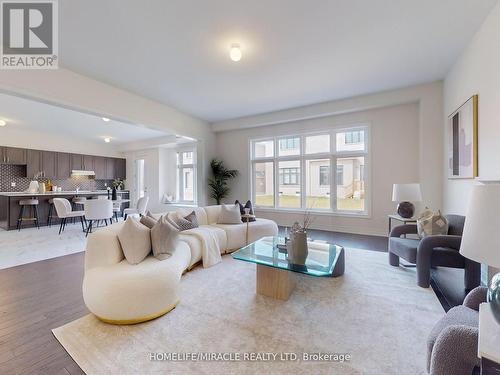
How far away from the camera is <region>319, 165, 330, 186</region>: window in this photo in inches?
211

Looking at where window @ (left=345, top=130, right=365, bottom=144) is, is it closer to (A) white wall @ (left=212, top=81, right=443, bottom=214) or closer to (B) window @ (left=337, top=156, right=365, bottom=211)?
(B) window @ (left=337, top=156, right=365, bottom=211)

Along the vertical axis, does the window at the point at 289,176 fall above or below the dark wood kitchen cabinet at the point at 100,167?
below

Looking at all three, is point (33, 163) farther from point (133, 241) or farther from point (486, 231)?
point (486, 231)

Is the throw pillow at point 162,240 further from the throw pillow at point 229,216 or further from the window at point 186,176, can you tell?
the window at point 186,176

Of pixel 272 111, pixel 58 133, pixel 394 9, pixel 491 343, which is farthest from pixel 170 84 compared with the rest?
pixel 58 133

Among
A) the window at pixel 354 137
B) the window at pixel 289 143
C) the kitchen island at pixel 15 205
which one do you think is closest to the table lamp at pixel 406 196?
the window at pixel 354 137

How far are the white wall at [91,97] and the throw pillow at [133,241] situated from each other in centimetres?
259

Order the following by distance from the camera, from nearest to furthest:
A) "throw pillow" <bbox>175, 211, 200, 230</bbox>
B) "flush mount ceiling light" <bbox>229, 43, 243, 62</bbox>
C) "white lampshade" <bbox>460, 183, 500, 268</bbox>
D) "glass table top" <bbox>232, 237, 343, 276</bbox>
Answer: "white lampshade" <bbox>460, 183, 500, 268</bbox> < "glass table top" <bbox>232, 237, 343, 276</bbox> < "flush mount ceiling light" <bbox>229, 43, 243, 62</bbox> < "throw pillow" <bbox>175, 211, 200, 230</bbox>

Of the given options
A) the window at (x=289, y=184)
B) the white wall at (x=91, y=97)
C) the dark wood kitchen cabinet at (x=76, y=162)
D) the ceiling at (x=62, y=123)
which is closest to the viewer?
the white wall at (x=91, y=97)

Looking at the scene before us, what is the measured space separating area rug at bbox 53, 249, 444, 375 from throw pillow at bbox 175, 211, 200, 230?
1139 millimetres

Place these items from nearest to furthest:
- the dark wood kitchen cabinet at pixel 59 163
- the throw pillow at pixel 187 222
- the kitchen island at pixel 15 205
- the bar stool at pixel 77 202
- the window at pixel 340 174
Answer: the throw pillow at pixel 187 222 < the window at pixel 340 174 < the kitchen island at pixel 15 205 < the bar stool at pixel 77 202 < the dark wood kitchen cabinet at pixel 59 163

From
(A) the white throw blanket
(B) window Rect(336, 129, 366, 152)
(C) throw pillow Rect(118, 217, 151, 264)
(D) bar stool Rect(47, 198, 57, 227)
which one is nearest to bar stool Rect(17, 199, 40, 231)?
(D) bar stool Rect(47, 198, 57, 227)

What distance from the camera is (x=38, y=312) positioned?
208 centimetres

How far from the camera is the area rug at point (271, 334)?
146cm
